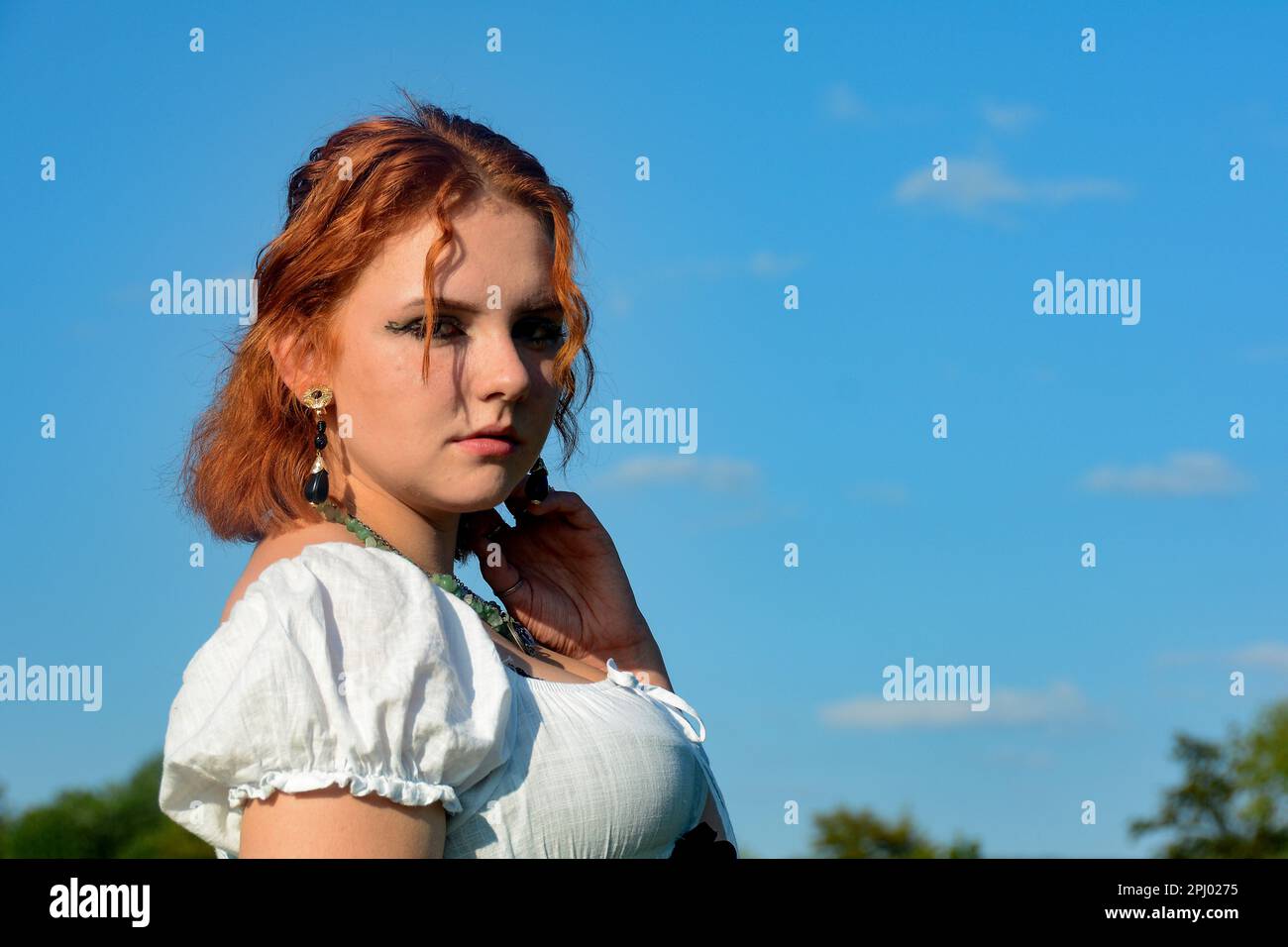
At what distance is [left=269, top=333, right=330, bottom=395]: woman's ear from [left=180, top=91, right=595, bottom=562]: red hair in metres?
0.01

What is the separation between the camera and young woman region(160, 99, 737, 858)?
2.83m

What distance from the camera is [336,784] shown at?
2.80m

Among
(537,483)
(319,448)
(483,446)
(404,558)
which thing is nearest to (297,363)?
(319,448)

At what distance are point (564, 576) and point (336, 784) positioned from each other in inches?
66.4

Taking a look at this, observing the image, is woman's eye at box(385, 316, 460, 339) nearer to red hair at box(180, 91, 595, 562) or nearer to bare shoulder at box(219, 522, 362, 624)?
red hair at box(180, 91, 595, 562)

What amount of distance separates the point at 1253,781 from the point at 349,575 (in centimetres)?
2719

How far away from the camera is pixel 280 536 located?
139 inches

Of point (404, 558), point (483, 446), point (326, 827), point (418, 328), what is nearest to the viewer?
point (326, 827)

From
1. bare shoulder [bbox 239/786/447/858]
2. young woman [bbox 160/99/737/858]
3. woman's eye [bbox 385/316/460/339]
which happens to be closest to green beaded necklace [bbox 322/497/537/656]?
young woman [bbox 160/99/737/858]

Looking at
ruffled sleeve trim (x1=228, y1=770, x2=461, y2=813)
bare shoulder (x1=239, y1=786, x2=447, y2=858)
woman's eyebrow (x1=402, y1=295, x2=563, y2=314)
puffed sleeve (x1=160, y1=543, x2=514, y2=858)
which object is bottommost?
bare shoulder (x1=239, y1=786, x2=447, y2=858)

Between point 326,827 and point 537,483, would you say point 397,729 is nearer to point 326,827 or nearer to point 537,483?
point 326,827

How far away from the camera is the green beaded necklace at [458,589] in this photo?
356 cm
